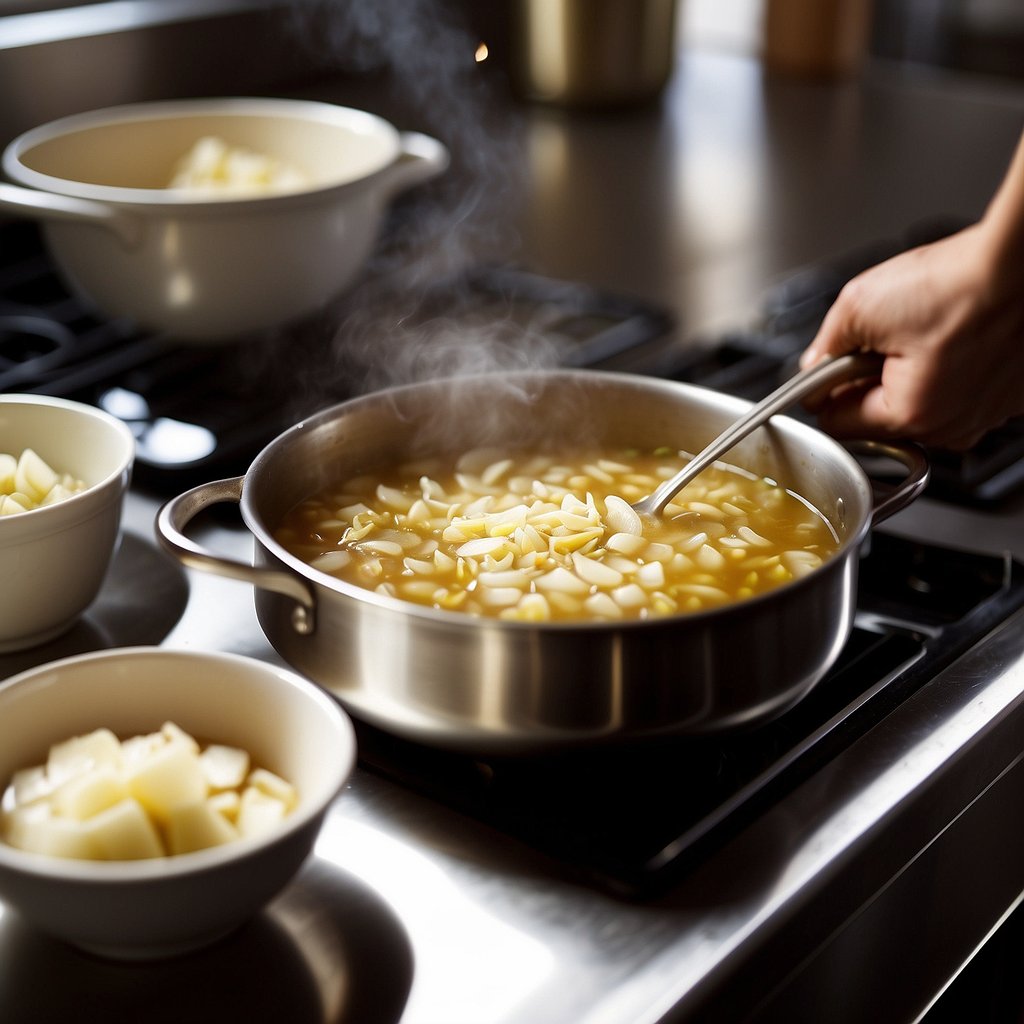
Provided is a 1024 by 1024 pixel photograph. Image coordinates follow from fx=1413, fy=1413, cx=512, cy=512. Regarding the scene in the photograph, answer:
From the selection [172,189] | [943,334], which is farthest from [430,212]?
[943,334]

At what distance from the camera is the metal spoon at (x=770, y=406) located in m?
1.05

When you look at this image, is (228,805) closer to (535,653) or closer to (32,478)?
(535,653)

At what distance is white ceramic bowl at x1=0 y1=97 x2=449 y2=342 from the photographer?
1384mm

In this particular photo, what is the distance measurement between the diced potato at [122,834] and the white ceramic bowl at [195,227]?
32.1 inches

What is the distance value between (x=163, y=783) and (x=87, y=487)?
445 mm

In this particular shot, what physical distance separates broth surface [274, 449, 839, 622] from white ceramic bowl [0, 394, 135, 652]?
13 centimetres

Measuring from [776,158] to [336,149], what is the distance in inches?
38.2

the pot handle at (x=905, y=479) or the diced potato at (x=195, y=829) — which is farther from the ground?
the pot handle at (x=905, y=479)

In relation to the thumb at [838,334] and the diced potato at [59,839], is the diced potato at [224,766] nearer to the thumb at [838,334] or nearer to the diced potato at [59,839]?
the diced potato at [59,839]

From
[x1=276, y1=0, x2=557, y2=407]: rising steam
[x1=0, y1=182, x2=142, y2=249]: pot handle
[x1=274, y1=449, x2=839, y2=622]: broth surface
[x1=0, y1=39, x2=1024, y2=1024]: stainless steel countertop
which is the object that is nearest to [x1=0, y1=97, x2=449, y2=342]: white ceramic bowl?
[x1=0, y1=182, x2=142, y2=249]: pot handle

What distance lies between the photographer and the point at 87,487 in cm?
111

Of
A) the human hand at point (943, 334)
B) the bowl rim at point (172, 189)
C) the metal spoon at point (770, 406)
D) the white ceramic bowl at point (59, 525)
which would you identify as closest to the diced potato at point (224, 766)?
the white ceramic bowl at point (59, 525)

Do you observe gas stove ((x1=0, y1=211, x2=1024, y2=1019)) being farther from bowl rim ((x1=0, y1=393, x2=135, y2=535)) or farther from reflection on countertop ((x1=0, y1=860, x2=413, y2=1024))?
bowl rim ((x1=0, y1=393, x2=135, y2=535))

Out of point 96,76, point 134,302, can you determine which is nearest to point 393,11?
point 96,76
